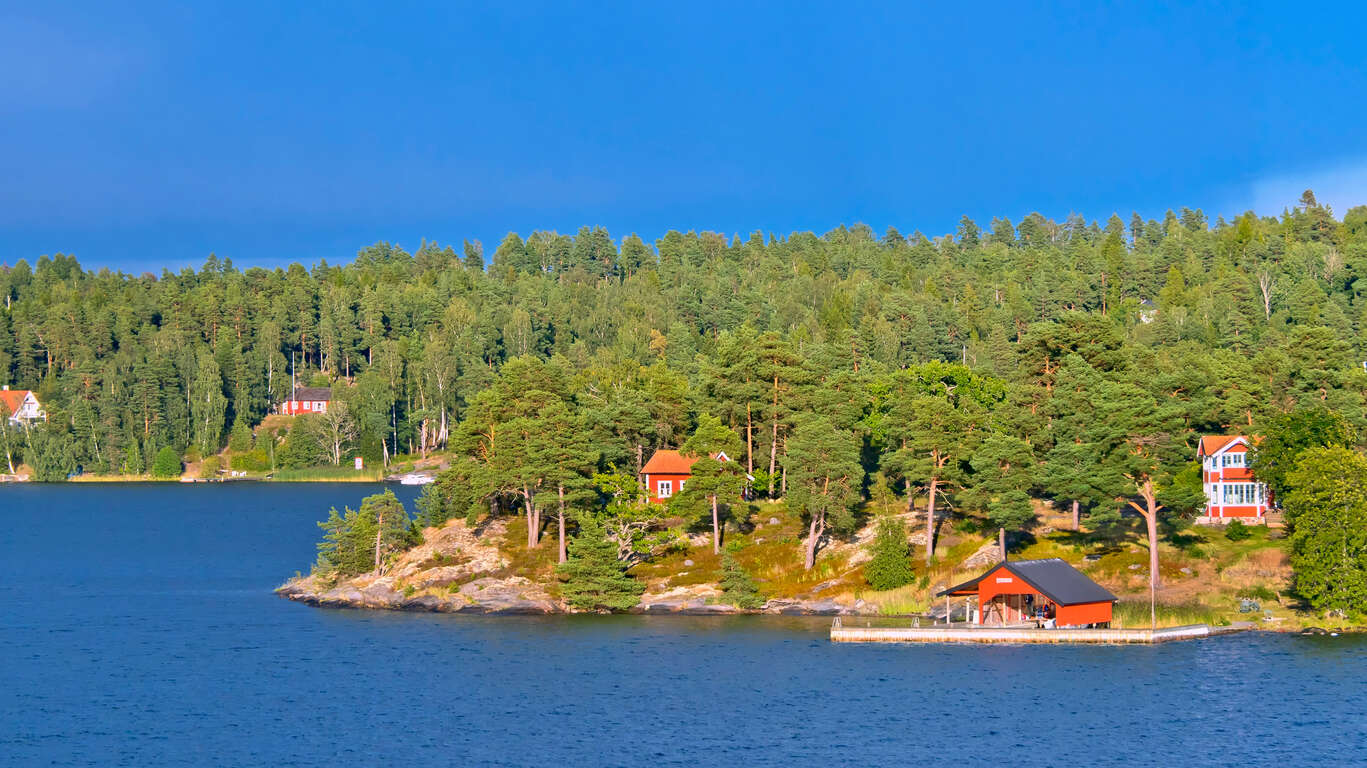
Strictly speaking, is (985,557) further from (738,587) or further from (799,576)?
(738,587)

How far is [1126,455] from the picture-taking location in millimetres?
85250

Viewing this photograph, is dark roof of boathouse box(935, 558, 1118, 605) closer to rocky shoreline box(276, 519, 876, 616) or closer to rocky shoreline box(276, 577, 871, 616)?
rocky shoreline box(276, 519, 876, 616)

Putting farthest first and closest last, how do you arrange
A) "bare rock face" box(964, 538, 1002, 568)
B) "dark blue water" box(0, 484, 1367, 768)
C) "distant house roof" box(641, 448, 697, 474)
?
"distant house roof" box(641, 448, 697, 474) → "bare rock face" box(964, 538, 1002, 568) → "dark blue water" box(0, 484, 1367, 768)

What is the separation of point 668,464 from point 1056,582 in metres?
35.1

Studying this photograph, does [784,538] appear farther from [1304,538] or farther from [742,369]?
[1304,538]

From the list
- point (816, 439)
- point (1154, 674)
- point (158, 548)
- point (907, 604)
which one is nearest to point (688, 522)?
point (816, 439)

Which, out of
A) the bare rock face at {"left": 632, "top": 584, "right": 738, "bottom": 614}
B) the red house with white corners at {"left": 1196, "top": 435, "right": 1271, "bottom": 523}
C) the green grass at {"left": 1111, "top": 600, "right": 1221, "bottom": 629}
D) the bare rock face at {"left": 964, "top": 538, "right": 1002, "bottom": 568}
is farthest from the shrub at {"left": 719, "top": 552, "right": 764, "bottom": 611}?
the red house with white corners at {"left": 1196, "top": 435, "right": 1271, "bottom": 523}

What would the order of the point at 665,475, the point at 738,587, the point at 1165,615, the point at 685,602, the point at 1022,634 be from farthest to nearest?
the point at 665,475
the point at 685,602
the point at 738,587
the point at 1165,615
the point at 1022,634

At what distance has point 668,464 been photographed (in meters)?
104

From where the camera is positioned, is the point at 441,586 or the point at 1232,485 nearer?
the point at 441,586

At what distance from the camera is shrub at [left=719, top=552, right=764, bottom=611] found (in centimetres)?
8600

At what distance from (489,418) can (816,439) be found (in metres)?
27.9

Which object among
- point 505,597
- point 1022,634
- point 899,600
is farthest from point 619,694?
point 1022,634

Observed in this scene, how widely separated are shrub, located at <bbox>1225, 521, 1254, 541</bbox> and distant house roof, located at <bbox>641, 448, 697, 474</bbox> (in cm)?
3821
